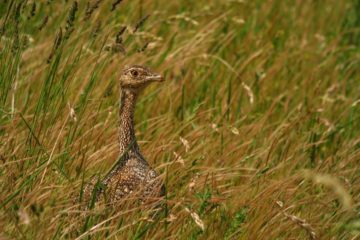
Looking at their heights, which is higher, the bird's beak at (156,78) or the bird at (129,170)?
the bird's beak at (156,78)

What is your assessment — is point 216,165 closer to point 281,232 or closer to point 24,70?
point 281,232

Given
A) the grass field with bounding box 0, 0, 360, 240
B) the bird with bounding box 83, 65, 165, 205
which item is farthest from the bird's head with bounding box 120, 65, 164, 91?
the grass field with bounding box 0, 0, 360, 240

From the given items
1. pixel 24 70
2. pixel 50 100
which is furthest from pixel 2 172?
pixel 24 70

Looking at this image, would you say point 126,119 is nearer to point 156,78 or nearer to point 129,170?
point 156,78

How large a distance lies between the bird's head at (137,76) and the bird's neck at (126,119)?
6cm

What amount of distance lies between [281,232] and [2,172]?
1.38 metres

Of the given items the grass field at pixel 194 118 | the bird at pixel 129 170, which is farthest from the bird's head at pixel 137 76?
A: the grass field at pixel 194 118

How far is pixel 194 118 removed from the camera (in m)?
6.46

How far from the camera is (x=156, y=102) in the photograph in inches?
275

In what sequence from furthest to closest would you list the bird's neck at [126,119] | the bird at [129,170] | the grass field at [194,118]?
the bird's neck at [126,119], the bird at [129,170], the grass field at [194,118]

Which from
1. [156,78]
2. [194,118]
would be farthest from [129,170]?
[194,118]

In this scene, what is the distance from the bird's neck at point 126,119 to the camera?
557 cm

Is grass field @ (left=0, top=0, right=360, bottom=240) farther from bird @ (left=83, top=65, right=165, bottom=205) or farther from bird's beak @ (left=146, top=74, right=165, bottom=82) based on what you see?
bird's beak @ (left=146, top=74, right=165, bottom=82)

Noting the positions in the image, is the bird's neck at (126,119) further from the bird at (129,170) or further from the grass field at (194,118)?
the grass field at (194,118)
